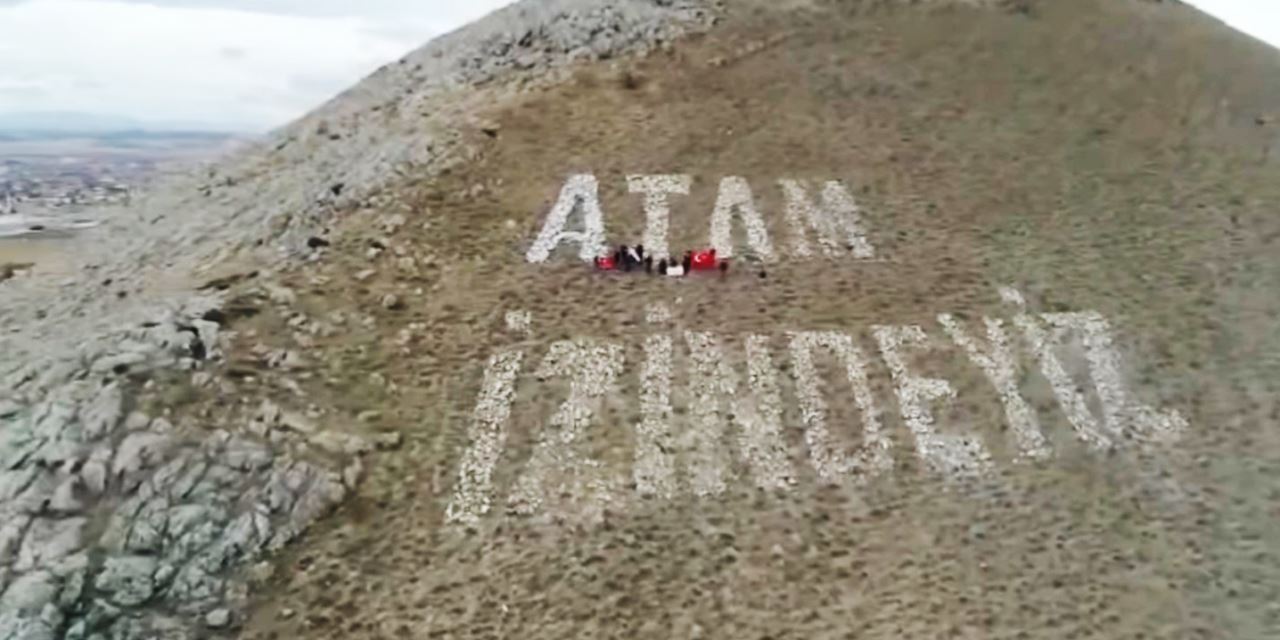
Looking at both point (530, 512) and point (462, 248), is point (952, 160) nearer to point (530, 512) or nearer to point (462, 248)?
point (462, 248)

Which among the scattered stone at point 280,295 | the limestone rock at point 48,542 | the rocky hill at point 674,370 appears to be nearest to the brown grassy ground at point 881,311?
the rocky hill at point 674,370

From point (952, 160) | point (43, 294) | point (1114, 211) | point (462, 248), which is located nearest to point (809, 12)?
point (952, 160)

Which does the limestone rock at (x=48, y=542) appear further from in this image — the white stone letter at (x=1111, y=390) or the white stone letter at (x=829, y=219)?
the white stone letter at (x=1111, y=390)

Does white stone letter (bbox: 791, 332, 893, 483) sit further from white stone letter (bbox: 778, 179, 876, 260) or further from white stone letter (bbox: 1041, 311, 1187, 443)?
white stone letter (bbox: 1041, 311, 1187, 443)

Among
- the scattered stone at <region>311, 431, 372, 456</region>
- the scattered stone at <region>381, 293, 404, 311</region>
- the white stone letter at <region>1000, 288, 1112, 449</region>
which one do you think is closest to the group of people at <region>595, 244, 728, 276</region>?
the scattered stone at <region>381, 293, 404, 311</region>

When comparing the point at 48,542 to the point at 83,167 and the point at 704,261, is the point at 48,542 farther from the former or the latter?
the point at 83,167

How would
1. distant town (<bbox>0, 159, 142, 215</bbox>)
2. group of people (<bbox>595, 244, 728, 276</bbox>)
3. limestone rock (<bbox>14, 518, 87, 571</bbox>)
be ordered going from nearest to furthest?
limestone rock (<bbox>14, 518, 87, 571</bbox>), group of people (<bbox>595, 244, 728, 276</bbox>), distant town (<bbox>0, 159, 142, 215</bbox>)

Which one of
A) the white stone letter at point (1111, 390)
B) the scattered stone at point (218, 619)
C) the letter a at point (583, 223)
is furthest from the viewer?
the letter a at point (583, 223)
